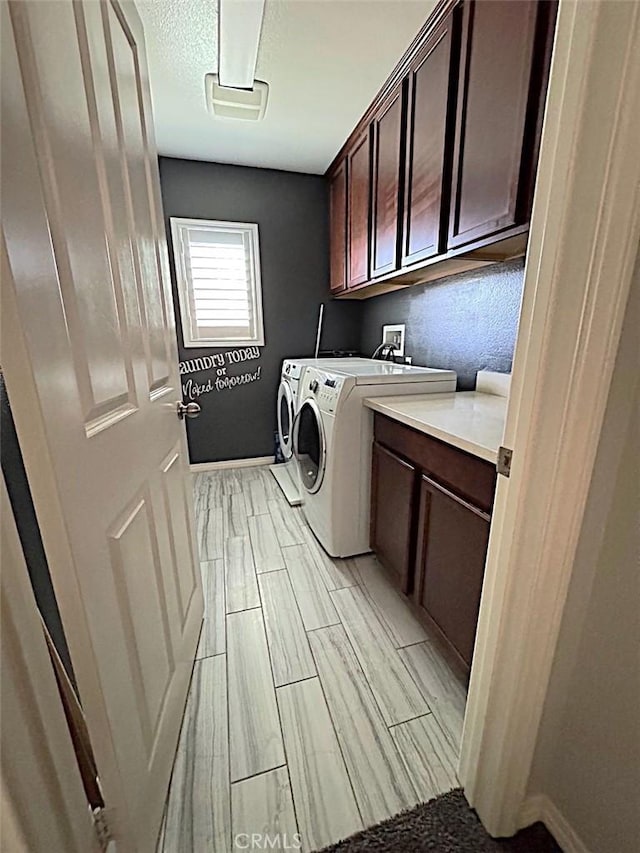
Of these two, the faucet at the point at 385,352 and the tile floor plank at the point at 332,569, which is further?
the faucet at the point at 385,352

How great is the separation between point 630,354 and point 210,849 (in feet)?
4.62

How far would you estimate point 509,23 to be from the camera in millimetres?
1106

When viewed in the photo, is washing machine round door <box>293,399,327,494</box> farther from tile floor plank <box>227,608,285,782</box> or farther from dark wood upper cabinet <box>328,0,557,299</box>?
dark wood upper cabinet <box>328,0,557,299</box>

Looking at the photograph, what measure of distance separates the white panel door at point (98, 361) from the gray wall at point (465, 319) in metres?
1.34

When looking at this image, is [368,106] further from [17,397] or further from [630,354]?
[17,397]

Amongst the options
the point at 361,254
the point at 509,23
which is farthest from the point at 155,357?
the point at 361,254

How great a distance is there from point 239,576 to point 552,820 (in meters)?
1.39

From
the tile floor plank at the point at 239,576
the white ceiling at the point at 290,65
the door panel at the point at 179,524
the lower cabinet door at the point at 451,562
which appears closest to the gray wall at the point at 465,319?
the lower cabinet door at the point at 451,562

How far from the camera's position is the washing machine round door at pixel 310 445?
1938mm

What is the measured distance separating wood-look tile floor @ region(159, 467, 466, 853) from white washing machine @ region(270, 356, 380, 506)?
0.83 m

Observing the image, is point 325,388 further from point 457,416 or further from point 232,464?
point 232,464

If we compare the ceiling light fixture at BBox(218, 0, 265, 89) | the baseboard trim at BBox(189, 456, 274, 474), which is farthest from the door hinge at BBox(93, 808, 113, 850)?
the baseboard trim at BBox(189, 456, 274, 474)

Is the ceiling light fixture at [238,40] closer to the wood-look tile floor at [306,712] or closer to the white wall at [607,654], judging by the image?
the white wall at [607,654]

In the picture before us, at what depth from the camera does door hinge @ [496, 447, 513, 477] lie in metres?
0.74
